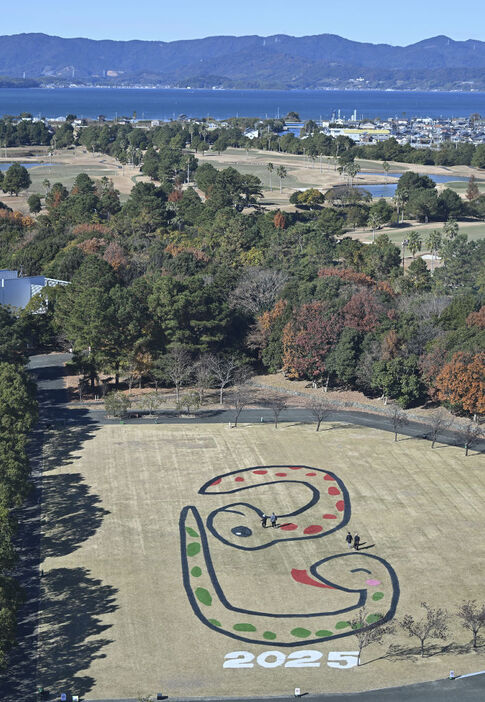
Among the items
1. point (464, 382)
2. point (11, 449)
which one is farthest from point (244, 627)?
point (464, 382)

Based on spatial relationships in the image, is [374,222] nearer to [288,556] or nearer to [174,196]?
[174,196]

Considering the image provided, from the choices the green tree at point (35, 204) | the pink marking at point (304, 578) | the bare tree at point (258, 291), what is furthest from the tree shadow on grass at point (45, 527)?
the green tree at point (35, 204)

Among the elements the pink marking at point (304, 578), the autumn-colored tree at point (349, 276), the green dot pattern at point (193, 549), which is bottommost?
the pink marking at point (304, 578)

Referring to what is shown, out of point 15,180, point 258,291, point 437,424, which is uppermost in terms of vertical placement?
point 15,180

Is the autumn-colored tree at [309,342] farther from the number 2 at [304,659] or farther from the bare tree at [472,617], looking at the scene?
the number 2 at [304,659]

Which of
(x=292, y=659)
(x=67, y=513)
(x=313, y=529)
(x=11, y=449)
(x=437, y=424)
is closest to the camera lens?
(x=292, y=659)

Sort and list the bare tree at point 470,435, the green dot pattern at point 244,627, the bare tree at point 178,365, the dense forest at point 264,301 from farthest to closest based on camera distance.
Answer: the bare tree at point 178,365, the dense forest at point 264,301, the bare tree at point 470,435, the green dot pattern at point 244,627
